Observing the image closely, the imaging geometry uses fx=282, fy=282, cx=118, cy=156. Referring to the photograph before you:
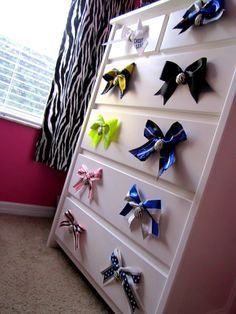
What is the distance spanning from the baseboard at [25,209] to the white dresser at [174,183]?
2.35 feet

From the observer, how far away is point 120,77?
141 cm

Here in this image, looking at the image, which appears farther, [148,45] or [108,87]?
[108,87]

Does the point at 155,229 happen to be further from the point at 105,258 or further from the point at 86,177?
the point at 86,177

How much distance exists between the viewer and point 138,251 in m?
1.15

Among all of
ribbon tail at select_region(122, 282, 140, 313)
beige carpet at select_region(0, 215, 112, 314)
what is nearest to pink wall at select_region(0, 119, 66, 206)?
beige carpet at select_region(0, 215, 112, 314)

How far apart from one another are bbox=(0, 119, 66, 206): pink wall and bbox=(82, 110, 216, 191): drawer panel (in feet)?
2.51

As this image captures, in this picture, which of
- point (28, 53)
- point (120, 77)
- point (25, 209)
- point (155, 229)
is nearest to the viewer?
point (155, 229)

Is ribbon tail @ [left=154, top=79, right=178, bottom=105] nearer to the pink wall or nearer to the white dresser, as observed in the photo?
the white dresser

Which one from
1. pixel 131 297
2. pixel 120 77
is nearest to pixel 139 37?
pixel 120 77

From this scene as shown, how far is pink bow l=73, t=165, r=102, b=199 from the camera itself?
1435 millimetres

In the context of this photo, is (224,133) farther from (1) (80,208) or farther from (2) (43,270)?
(2) (43,270)

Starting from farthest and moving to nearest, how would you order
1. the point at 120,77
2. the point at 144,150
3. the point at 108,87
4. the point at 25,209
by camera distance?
the point at 25,209 → the point at 108,87 → the point at 120,77 → the point at 144,150

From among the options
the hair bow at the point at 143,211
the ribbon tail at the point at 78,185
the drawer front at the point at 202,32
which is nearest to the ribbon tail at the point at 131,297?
the hair bow at the point at 143,211

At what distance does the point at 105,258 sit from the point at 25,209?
40.4 inches
